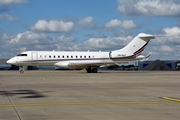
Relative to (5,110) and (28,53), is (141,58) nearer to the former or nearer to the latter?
(28,53)

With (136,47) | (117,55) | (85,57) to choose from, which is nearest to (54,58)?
(85,57)

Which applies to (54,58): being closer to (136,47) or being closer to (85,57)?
(85,57)

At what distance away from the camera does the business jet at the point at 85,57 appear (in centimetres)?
4588

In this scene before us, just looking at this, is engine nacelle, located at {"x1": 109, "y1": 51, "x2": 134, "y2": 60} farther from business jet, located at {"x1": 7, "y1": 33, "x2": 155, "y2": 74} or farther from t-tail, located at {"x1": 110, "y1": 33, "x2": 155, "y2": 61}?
t-tail, located at {"x1": 110, "y1": 33, "x2": 155, "y2": 61}

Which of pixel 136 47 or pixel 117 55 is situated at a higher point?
pixel 136 47

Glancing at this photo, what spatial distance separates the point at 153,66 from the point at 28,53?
41.4 meters

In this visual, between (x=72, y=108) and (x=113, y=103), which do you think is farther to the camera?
(x=113, y=103)

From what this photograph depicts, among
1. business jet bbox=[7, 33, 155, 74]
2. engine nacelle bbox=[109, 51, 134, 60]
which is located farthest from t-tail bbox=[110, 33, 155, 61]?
engine nacelle bbox=[109, 51, 134, 60]

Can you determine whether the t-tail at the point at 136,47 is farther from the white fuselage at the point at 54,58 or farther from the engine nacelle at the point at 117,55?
the white fuselage at the point at 54,58

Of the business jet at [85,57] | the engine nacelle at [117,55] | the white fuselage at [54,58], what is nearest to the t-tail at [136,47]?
the business jet at [85,57]

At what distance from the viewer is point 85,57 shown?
48.2 meters

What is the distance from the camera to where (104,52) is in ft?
161

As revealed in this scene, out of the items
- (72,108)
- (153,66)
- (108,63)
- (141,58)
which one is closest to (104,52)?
(108,63)

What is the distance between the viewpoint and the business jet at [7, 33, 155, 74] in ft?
151
